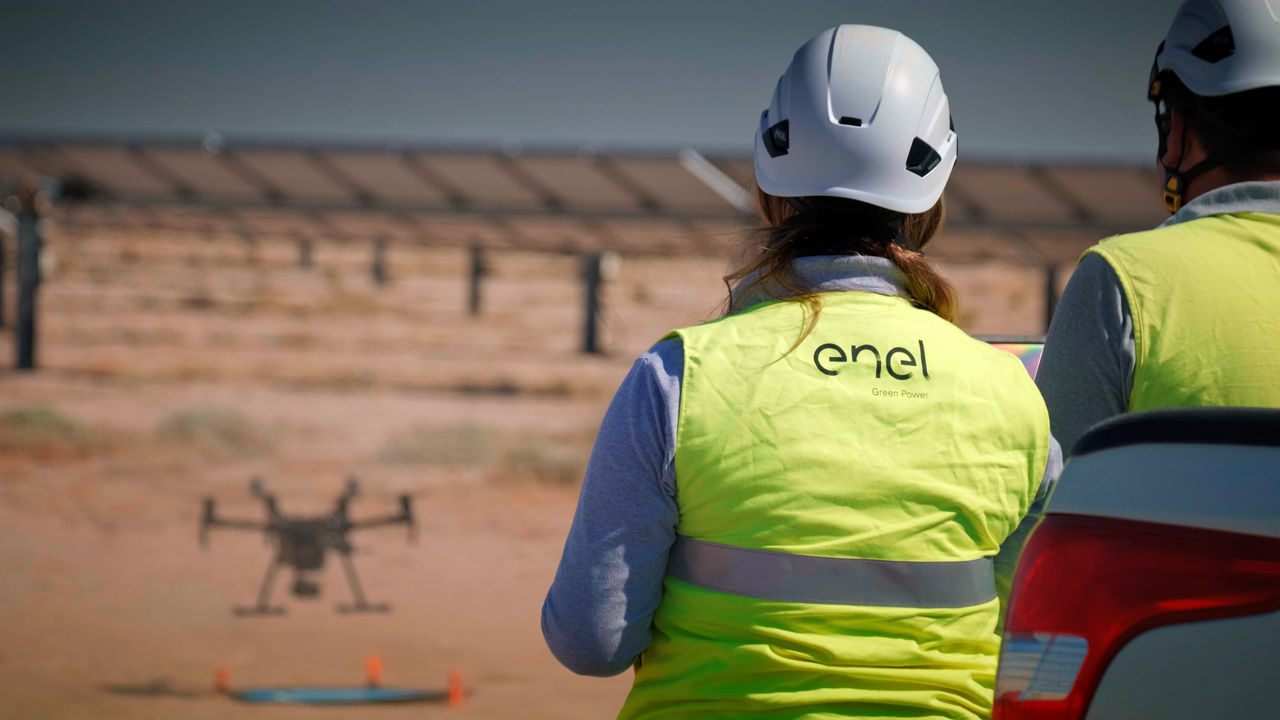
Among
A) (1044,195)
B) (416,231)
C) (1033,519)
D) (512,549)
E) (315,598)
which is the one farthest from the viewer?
(416,231)

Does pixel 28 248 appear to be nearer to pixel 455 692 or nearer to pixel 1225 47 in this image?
Answer: pixel 455 692

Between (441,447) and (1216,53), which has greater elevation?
(1216,53)

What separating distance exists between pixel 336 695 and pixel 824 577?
16.0 ft

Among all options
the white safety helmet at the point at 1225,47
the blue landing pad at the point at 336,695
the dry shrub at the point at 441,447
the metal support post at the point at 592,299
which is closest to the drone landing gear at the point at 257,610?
the blue landing pad at the point at 336,695

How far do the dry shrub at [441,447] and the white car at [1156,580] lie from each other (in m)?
12.1

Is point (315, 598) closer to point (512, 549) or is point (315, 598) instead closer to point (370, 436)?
point (512, 549)

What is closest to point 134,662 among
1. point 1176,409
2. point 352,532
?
point 352,532

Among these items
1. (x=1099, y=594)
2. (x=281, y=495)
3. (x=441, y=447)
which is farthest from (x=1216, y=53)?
(x=441, y=447)

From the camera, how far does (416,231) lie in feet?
72.1

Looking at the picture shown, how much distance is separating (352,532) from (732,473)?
8.81 meters

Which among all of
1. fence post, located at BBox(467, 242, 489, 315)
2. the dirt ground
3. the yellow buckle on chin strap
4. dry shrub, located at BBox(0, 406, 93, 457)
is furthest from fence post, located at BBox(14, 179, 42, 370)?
the yellow buckle on chin strap

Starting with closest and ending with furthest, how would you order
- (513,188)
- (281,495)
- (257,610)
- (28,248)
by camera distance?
1. (257,610)
2. (281,495)
3. (28,248)
4. (513,188)

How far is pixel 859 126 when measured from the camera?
1755mm

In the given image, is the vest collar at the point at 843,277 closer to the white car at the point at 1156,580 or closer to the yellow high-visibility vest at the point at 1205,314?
the yellow high-visibility vest at the point at 1205,314
